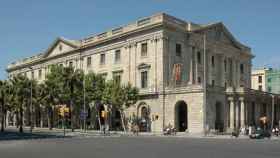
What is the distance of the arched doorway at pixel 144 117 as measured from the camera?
59094 millimetres

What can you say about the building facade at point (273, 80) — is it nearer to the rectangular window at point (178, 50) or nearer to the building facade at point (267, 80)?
the building facade at point (267, 80)

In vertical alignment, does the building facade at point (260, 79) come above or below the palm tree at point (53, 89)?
above

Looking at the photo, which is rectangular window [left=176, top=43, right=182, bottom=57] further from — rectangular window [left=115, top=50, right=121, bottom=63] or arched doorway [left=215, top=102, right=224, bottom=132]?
rectangular window [left=115, top=50, right=121, bottom=63]

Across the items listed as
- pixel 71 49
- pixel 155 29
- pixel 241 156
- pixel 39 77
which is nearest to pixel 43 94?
pixel 71 49

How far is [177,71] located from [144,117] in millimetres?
8026

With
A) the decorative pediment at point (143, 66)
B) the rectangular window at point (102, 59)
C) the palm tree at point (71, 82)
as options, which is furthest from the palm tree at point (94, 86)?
the rectangular window at point (102, 59)

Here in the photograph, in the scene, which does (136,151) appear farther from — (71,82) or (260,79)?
(260,79)

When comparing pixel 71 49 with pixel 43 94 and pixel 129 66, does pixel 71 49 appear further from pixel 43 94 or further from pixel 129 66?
pixel 129 66

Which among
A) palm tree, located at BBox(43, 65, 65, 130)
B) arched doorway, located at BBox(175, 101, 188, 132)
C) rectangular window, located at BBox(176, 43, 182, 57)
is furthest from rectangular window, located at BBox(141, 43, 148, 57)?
palm tree, located at BBox(43, 65, 65, 130)

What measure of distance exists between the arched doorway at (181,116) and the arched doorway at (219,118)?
160 inches

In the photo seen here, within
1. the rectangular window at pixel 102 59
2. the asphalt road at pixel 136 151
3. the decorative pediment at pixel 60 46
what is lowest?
the asphalt road at pixel 136 151

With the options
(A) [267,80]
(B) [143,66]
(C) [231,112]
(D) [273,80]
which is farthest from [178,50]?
(A) [267,80]

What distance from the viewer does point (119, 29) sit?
214 ft

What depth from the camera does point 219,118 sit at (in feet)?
192
